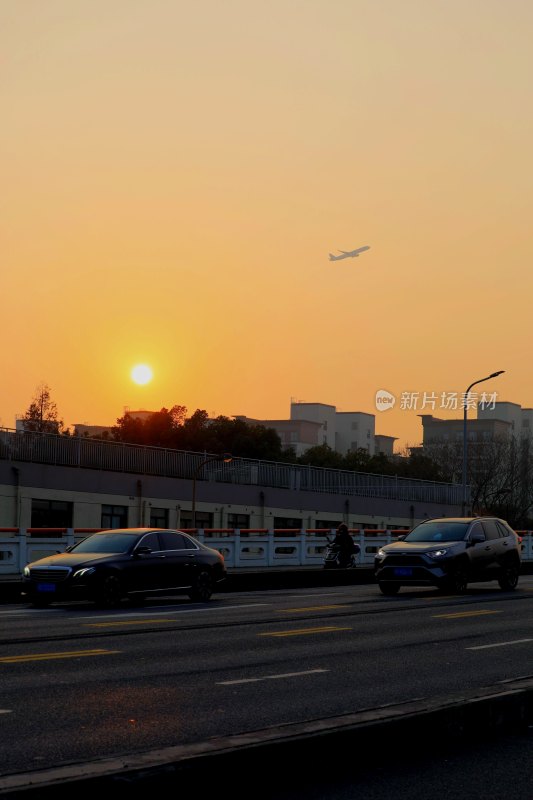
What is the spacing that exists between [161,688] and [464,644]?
6.14m

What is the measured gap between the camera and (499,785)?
7469mm

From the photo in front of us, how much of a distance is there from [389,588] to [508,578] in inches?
135

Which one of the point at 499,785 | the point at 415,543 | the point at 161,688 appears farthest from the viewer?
the point at 415,543

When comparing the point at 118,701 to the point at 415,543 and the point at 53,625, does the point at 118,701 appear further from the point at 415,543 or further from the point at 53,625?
the point at 415,543

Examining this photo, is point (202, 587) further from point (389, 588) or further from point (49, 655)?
point (49, 655)

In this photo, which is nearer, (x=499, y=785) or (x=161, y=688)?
(x=499, y=785)

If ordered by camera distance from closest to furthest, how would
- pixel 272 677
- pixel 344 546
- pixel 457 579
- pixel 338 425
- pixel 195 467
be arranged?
pixel 272 677
pixel 457 579
pixel 344 546
pixel 195 467
pixel 338 425

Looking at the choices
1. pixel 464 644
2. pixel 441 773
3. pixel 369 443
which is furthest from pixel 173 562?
pixel 369 443

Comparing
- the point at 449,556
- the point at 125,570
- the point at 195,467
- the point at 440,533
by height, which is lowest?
the point at 125,570

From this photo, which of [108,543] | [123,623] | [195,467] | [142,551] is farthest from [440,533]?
[195,467]

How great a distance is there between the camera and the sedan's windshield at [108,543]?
2380 centimetres

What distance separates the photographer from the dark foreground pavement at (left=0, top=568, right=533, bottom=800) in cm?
640

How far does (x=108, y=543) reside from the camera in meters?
24.1

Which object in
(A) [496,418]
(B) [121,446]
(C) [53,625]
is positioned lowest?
(C) [53,625]
